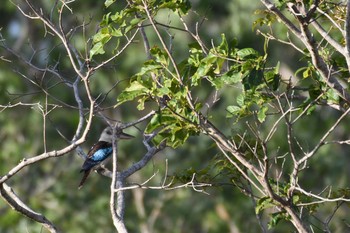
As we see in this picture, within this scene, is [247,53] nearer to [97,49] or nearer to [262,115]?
[262,115]

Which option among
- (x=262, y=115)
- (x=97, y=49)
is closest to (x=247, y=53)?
(x=262, y=115)

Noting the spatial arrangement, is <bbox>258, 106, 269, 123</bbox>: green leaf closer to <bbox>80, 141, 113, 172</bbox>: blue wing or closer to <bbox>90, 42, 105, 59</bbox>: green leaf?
<bbox>90, 42, 105, 59</bbox>: green leaf

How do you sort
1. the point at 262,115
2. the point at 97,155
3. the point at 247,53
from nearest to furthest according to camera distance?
the point at 247,53, the point at 262,115, the point at 97,155

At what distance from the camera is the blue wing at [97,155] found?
9602 millimetres

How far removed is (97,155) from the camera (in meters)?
9.65

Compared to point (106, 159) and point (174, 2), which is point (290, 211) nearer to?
point (174, 2)

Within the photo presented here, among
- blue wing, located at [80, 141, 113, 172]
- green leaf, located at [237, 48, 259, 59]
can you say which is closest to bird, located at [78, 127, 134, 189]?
blue wing, located at [80, 141, 113, 172]

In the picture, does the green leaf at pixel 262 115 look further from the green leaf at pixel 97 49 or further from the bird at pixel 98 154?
the bird at pixel 98 154

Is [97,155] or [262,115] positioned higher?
[262,115]

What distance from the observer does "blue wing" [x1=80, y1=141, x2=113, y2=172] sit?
378 inches

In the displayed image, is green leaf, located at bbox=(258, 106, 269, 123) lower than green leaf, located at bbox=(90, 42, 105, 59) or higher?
lower

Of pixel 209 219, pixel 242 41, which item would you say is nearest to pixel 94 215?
pixel 209 219

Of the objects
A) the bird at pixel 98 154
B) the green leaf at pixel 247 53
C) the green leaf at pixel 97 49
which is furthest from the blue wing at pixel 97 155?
the green leaf at pixel 247 53

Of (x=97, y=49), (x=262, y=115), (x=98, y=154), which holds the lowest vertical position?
(x=98, y=154)
